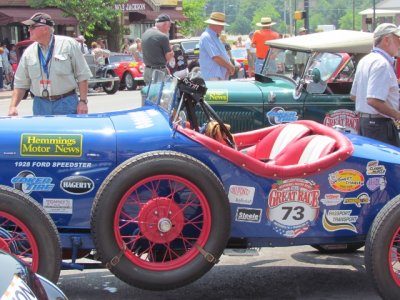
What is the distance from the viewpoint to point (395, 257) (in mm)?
4629

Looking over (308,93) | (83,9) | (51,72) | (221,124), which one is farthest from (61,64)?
(83,9)

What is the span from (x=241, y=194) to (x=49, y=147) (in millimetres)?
1144

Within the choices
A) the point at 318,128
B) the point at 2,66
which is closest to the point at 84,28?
the point at 2,66

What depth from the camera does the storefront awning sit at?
1261 inches

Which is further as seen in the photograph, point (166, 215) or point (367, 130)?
point (367, 130)

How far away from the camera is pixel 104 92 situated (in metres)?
25.0

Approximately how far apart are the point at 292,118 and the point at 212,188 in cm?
360

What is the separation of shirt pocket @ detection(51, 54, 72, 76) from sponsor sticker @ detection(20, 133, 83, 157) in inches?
73.6

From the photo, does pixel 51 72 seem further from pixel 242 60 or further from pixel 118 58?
pixel 242 60

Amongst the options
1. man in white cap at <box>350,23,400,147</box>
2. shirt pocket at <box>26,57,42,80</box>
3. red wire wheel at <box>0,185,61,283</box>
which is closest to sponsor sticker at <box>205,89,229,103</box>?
man in white cap at <box>350,23,400,147</box>

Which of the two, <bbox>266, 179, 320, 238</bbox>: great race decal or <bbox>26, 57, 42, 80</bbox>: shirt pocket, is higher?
<bbox>26, 57, 42, 80</bbox>: shirt pocket

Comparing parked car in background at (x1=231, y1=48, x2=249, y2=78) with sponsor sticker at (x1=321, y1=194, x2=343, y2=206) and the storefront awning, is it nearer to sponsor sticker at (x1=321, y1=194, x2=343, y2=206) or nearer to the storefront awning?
the storefront awning

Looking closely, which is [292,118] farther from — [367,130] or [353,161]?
[353,161]

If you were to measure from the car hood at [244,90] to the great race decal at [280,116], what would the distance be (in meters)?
0.15
